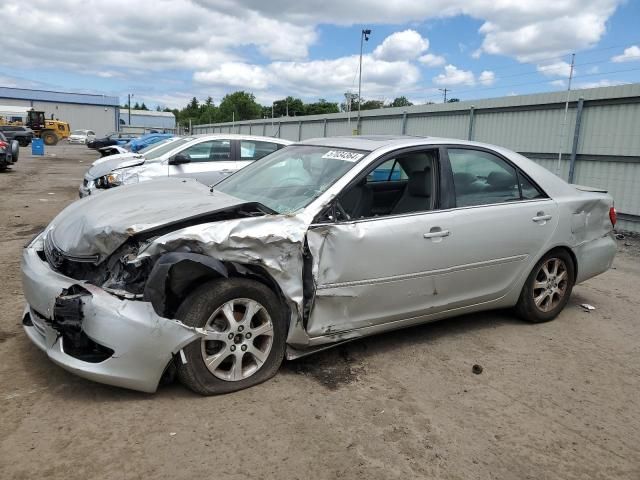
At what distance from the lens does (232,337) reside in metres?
3.19

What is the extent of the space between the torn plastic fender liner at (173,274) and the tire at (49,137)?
2117 inches

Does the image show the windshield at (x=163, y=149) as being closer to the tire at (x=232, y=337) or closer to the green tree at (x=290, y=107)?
the tire at (x=232, y=337)

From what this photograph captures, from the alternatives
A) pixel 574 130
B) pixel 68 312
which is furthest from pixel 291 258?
pixel 574 130

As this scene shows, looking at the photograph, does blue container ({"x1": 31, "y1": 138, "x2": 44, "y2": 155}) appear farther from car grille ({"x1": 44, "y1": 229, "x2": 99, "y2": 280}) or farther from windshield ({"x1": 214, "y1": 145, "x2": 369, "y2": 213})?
car grille ({"x1": 44, "y1": 229, "x2": 99, "y2": 280})

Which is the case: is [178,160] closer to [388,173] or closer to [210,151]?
[210,151]

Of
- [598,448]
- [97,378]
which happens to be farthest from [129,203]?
[598,448]

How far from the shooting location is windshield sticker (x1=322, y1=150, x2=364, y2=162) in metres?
3.91

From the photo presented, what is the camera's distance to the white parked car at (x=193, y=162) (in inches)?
351

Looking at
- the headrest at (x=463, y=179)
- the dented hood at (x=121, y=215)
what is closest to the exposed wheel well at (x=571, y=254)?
the headrest at (x=463, y=179)

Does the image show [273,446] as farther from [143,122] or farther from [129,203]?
[143,122]

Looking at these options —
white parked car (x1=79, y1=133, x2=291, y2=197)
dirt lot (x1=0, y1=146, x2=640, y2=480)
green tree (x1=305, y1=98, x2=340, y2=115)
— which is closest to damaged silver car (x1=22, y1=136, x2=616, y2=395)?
dirt lot (x1=0, y1=146, x2=640, y2=480)

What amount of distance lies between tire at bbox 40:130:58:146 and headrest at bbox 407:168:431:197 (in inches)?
2100

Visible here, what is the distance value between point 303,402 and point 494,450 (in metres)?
1.10

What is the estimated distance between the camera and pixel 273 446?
2748 mm
